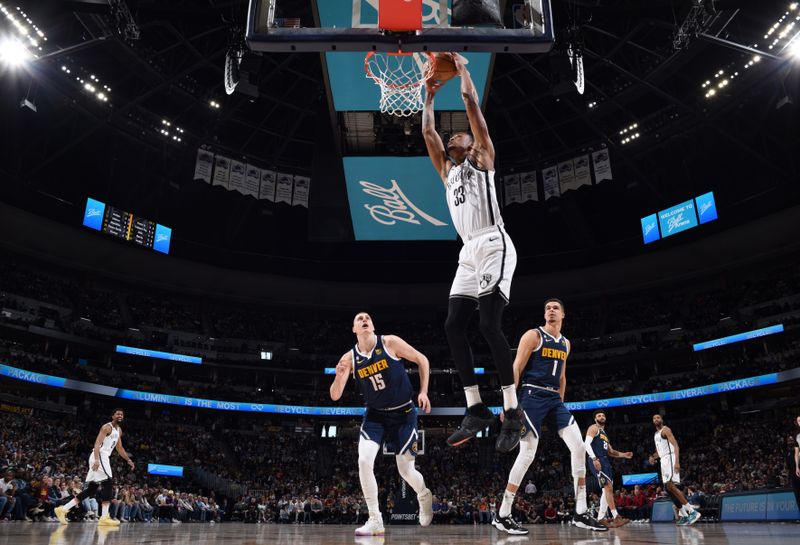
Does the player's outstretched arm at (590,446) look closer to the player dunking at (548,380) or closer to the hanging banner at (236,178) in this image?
the player dunking at (548,380)

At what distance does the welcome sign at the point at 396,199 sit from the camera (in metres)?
20.4

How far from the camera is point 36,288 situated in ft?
107

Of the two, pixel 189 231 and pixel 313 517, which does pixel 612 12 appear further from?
pixel 189 231

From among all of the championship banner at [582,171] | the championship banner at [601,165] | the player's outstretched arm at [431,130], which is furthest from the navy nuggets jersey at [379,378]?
the championship banner at [582,171]

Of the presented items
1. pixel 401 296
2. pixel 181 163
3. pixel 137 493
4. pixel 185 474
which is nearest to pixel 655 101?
pixel 401 296

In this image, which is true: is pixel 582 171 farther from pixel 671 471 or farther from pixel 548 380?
pixel 548 380

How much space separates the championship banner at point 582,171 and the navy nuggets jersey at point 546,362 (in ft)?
69.9

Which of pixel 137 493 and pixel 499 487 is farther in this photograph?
pixel 499 487

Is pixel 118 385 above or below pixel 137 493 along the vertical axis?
above

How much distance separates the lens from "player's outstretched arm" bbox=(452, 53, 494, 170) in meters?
5.46

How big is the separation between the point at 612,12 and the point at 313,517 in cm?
2240

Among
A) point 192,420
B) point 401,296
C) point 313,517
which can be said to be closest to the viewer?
point 313,517

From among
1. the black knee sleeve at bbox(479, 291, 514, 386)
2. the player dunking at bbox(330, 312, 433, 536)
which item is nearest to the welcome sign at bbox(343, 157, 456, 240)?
the player dunking at bbox(330, 312, 433, 536)

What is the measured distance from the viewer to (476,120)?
5.53 meters
